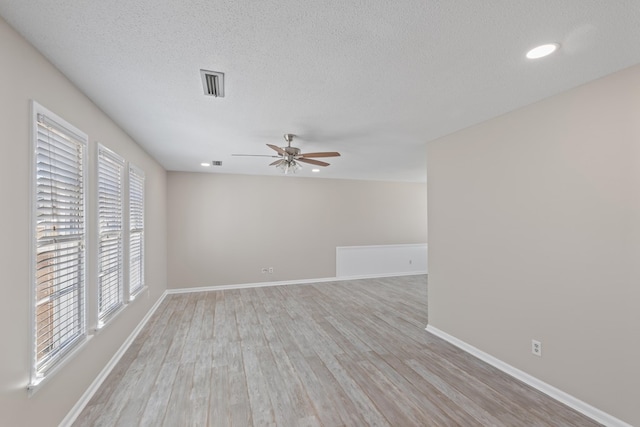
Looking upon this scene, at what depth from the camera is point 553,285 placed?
7.67ft

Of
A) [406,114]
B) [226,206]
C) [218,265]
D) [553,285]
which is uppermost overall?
[406,114]

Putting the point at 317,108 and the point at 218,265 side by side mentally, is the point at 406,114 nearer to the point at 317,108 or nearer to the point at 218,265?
the point at 317,108

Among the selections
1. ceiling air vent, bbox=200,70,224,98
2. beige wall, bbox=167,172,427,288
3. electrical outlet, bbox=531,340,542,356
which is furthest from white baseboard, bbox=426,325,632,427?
beige wall, bbox=167,172,427,288

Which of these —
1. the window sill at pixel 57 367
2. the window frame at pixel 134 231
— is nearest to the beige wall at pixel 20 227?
the window sill at pixel 57 367

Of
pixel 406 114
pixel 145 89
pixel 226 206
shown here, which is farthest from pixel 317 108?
pixel 226 206

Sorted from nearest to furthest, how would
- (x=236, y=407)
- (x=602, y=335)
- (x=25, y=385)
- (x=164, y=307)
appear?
(x=25, y=385)
(x=602, y=335)
(x=236, y=407)
(x=164, y=307)

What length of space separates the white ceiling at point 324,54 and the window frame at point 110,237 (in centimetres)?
42

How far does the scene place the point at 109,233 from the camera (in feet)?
8.97

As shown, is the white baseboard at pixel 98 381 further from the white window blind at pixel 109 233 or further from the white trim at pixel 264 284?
the white trim at pixel 264 284

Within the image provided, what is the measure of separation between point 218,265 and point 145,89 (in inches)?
172

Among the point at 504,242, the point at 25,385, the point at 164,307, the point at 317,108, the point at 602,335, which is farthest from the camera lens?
the point at 164,307

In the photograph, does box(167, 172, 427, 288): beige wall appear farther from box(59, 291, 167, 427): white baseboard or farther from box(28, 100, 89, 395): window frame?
box(28, 100, 89, 395): window frame

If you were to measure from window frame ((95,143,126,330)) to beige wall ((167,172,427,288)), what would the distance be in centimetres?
264

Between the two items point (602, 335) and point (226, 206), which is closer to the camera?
point (602, 335)
